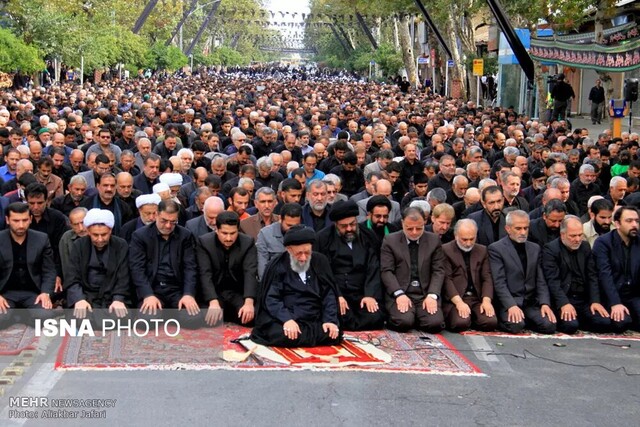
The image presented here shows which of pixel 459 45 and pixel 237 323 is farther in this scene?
pixel 459 45

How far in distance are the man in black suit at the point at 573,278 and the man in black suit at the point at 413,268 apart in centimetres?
111

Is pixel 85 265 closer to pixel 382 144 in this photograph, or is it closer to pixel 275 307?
pixel 275 307

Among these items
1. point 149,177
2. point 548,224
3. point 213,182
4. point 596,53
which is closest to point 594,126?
point 596,53

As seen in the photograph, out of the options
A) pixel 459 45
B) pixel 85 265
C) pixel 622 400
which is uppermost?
pixel 459 45

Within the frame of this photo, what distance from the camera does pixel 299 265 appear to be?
30.9ft

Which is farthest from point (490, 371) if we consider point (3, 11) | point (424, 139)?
point (3, 11)

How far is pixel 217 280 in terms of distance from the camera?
10469 millimetres

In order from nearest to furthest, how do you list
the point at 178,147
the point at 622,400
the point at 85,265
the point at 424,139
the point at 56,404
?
the point at 56,404, the point at 622,400, the point at 85,265, the point at 178,147, the point at 424,139

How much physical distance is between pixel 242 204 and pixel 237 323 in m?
1.70

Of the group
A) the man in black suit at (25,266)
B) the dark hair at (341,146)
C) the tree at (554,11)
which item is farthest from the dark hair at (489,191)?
the tree at (554,11)

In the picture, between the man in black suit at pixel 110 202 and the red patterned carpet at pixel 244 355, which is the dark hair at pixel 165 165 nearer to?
the man in black suit at pixel 110 202

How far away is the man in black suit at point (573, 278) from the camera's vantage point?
10.4m

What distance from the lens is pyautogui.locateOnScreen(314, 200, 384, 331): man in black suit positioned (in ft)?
33.8

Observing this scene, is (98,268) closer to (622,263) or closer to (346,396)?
(346,396)
